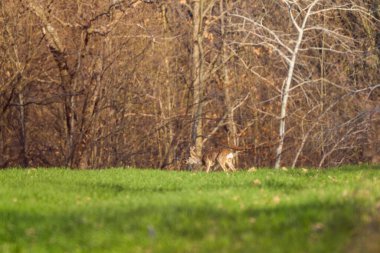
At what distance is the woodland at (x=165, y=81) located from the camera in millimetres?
26703

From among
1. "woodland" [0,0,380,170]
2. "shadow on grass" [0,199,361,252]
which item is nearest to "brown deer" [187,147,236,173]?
"woodland" [0,0,380,170]

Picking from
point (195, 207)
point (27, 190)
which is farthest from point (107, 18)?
point (195, 207)

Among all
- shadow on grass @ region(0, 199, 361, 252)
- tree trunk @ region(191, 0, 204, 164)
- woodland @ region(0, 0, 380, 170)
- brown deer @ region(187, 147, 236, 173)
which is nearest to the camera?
shadow on grass @ region(0, 199, 361, 252)

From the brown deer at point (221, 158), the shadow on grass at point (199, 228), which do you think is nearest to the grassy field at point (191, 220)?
the shadow on grass at point (199, 228)

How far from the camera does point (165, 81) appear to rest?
30656mm

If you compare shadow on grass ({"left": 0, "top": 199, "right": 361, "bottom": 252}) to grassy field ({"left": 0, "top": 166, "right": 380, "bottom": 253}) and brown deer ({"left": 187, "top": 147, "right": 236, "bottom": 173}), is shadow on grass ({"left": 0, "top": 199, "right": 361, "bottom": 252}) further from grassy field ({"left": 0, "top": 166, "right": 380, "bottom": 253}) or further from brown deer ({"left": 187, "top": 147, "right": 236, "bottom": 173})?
brown deer ({"left": 187, "top": 147, "right": 236, "bottom": 173})

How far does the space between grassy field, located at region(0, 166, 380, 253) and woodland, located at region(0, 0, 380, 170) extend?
1165 centimetres

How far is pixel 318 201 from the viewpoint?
10812mm

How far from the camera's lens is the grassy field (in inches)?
341

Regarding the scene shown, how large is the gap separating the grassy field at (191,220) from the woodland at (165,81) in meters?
11.7

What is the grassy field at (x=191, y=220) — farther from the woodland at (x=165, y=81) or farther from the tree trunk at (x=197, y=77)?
the tree trunk at (x=197, y=77)

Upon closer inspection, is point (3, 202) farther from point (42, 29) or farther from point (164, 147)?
point (164, 147)

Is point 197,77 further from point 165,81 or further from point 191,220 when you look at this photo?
point 191,220

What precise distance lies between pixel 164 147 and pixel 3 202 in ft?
59.2
